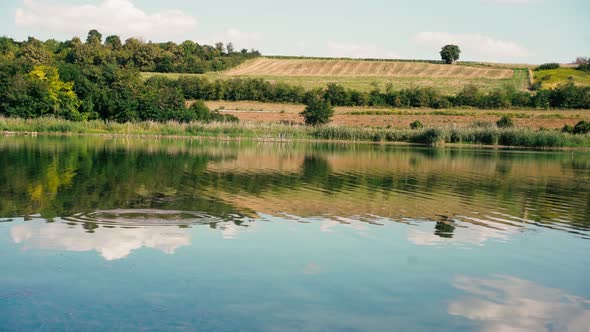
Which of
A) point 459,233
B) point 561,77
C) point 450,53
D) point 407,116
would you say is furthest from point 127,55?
point 459,233

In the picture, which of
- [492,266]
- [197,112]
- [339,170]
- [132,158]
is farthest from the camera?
[197,112]

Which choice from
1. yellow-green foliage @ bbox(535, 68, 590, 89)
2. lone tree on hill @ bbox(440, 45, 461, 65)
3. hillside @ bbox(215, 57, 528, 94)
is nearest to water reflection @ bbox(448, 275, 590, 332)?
hillside @ bbox(215, 57, 528, 94)

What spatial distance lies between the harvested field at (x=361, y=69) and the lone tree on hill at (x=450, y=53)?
28.7 feet

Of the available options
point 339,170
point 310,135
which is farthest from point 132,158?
point 310,135

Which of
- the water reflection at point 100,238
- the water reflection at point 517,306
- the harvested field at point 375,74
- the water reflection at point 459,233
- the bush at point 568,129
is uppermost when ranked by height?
the harvested field at point 375,74

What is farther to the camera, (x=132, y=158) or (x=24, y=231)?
(x=132, y=158)

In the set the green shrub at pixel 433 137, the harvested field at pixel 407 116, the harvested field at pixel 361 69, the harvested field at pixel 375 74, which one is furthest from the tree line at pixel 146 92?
the green shrub at pixel 433 137

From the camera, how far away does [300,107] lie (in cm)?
8612

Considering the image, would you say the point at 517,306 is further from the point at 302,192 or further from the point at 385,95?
the point at 385,95

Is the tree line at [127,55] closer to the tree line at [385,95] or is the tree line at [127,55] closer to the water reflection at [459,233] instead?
the tree line at [385,95]

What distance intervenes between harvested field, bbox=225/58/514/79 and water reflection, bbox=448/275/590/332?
104334mm

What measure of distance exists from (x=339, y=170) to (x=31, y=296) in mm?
22531

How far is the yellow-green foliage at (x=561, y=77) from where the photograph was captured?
103 meters

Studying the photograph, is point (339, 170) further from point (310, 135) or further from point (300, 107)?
point (300, 107)
